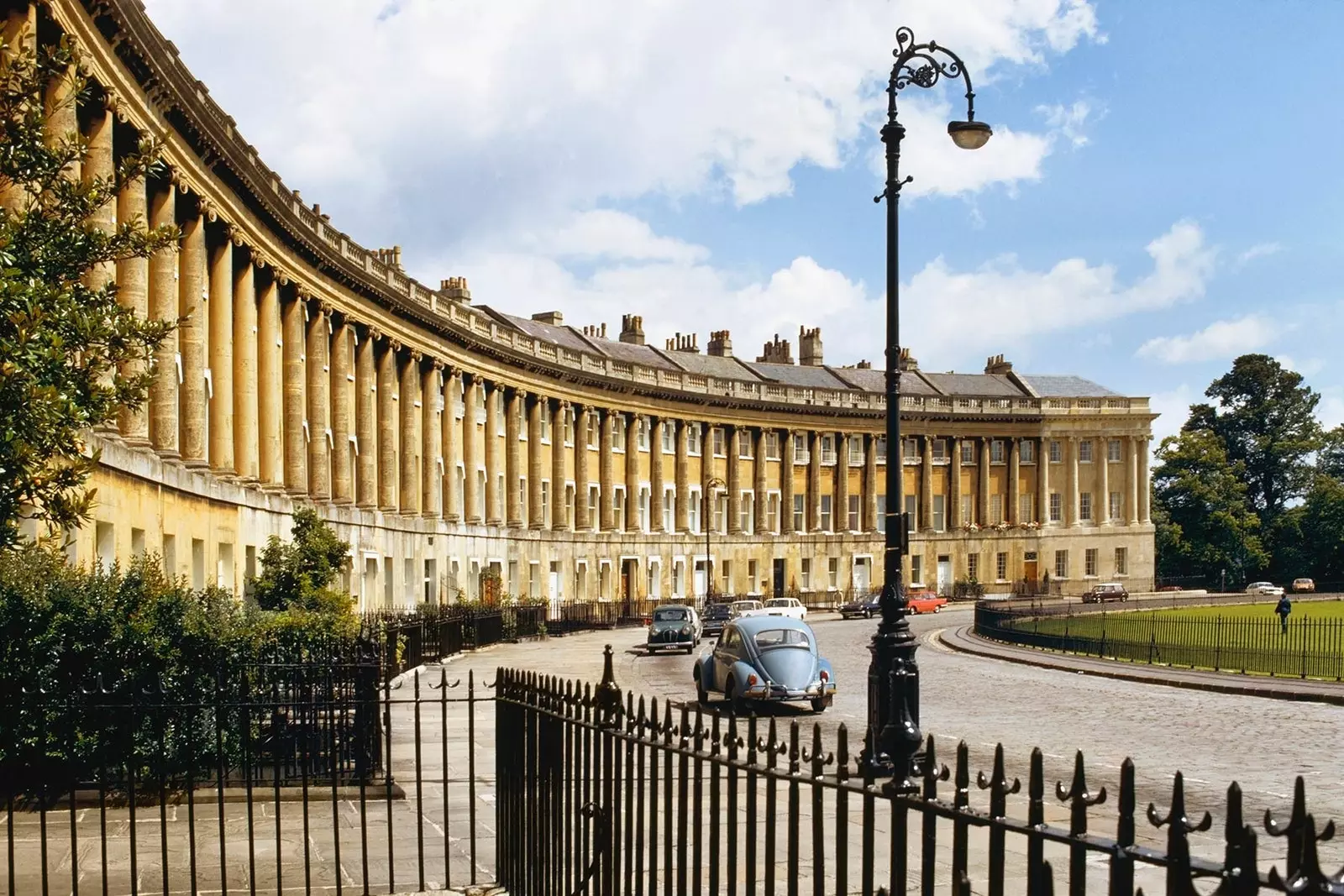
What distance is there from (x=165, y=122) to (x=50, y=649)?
1012 inches

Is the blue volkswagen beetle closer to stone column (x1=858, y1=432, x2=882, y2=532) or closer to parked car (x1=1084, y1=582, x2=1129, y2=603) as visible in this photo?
parked car (x1=1084, y1=582, x2=1129, y2=603)

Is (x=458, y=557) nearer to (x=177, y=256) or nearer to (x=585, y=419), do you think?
(x=585, y=419)

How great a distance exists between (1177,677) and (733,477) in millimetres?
66479

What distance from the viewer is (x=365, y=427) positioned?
59.2 metres

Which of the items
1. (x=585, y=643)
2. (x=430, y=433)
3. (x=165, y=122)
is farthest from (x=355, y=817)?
(x=430, y=433)

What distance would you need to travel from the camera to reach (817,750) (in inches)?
211

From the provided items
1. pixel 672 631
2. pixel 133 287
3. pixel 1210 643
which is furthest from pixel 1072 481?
pixel 133 287

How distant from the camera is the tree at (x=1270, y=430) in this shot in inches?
4771

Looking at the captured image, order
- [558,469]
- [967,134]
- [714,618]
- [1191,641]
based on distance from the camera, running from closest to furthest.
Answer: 1. [967,134]
2. [1191,641]
3. [714,618]
4. [558,469]

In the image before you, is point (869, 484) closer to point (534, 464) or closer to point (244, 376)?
point (534, 464)

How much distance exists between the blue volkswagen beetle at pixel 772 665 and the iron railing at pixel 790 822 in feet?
37.3

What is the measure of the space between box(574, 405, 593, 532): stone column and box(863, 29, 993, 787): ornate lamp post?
65.6 m

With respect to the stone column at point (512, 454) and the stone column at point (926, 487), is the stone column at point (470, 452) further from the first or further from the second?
the stone column at point (926, 487)

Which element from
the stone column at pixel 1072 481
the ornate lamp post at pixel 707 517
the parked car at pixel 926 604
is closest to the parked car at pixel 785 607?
the parked car at pixel 926 604
